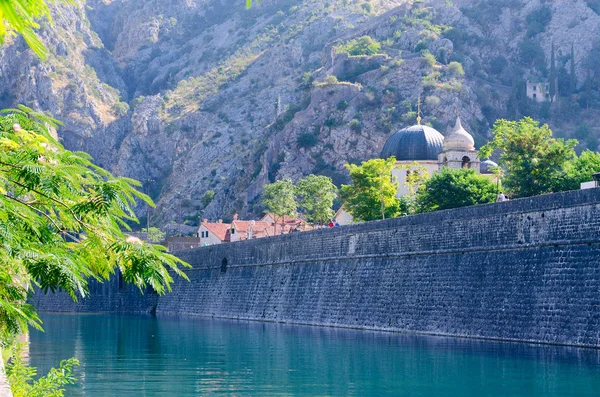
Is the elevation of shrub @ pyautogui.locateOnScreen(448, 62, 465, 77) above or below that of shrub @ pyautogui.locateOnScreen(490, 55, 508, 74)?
below

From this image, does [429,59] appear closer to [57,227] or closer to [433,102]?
[433,102]

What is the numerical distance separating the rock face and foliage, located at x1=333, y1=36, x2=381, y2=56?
1354mm

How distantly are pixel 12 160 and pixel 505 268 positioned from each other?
81.8ft

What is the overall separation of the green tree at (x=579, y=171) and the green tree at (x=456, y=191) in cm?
563

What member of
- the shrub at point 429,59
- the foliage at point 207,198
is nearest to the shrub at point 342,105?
the shrub at point 429,59

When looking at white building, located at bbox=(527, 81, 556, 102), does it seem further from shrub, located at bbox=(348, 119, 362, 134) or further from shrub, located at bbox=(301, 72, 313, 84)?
shrub, located at bbox=(348, 119, 362, 134)

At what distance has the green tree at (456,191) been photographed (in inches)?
2362

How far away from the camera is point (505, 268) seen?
33719 mm

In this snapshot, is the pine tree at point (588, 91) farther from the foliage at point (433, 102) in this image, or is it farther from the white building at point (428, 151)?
the white building at point (428, 151)

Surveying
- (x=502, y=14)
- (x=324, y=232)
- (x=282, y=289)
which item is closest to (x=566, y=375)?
(x=324, y=232)

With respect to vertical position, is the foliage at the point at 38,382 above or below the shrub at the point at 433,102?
below

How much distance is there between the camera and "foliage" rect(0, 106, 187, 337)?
35.0 ft

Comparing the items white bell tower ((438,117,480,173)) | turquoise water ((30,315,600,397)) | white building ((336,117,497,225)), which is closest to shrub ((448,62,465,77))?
white building ((336,117,497,225))

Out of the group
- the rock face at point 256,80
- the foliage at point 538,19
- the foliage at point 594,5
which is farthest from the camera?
the foliage at point 594,5
